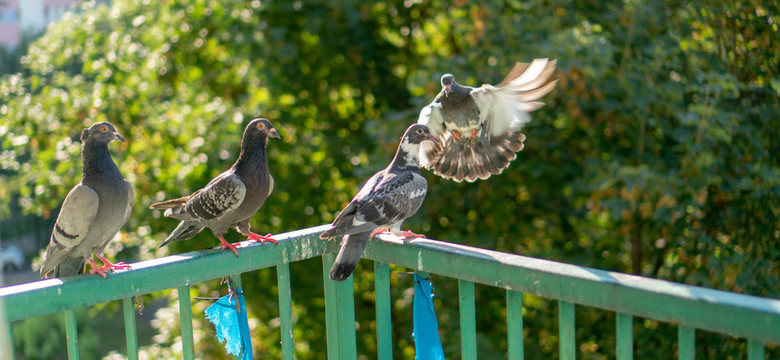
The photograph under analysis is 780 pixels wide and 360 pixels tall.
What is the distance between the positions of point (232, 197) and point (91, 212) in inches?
17.2

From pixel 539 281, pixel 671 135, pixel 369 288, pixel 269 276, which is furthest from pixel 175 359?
pixel 539 281

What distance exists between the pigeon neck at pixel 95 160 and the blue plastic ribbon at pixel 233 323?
1.73 ft

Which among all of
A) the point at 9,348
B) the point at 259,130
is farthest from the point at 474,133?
the point at 9,348

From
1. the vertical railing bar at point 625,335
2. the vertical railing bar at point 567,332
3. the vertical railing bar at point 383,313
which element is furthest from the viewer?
the vertical railing bar at point 383,313

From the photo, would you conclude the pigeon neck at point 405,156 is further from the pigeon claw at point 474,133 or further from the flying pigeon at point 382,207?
the pigeon claw at point 474,133

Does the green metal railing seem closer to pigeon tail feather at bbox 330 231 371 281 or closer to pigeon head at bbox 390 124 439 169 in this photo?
pigeon tail feather at bbox 330 231 371 281

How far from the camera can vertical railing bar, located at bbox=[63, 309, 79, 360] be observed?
159 cm

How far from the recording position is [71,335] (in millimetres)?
1595

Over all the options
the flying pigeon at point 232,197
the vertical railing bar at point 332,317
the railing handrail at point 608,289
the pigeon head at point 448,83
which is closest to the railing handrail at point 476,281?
the railing handrail at point 608,289

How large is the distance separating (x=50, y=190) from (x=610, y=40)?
161 inches

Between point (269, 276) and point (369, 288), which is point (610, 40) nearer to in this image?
point (369, 288)

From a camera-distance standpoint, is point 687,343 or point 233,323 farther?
point 233,323

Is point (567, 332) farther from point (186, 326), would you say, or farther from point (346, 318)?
point (186, 326)

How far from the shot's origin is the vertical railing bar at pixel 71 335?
1.59m
